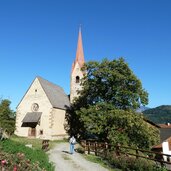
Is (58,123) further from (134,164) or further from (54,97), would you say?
(134,164)

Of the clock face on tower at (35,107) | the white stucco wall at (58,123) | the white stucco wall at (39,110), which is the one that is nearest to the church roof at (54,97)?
the white stucco wall at (39,110)

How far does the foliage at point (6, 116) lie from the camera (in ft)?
128

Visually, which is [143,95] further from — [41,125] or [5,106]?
[5,106]

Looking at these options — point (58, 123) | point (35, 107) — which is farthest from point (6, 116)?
point (58, 123)

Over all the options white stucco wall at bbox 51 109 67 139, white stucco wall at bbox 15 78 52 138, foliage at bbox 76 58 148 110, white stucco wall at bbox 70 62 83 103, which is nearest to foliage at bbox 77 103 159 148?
foliage at bbox 76 58 148 110

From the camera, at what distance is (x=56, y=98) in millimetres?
44344

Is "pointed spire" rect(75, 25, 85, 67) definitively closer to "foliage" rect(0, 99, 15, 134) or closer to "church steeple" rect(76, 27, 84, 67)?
"church steeple" rect(76, 27, 84, 67)

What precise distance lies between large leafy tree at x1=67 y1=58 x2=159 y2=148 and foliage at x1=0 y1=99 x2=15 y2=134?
12.1m

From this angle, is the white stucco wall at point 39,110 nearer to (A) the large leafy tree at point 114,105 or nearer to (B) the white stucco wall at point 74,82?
(A) the large leafy tree at point 114,105

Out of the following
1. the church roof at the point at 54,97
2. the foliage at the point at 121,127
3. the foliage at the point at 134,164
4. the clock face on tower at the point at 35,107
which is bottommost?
the foliage at the point at 134,164

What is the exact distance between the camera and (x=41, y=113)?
41.0 metres

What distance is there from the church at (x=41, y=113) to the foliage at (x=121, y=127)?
9474 millimetres

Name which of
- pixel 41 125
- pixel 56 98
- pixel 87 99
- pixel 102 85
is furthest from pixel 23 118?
pixel 102 85

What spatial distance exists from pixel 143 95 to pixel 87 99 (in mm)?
8583
